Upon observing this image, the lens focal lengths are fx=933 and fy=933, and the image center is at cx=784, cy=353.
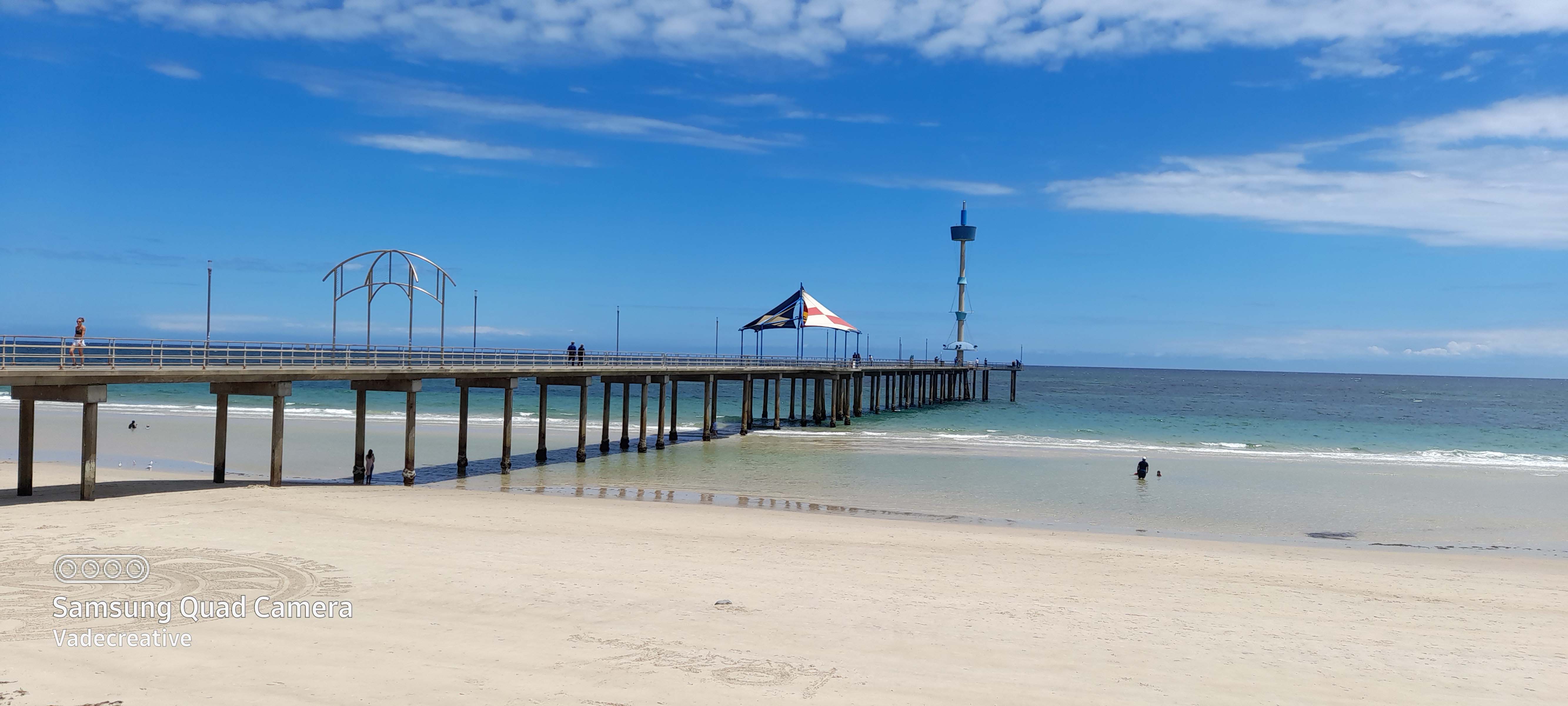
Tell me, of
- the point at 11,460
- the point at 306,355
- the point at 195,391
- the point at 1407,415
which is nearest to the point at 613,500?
the point at 306,355

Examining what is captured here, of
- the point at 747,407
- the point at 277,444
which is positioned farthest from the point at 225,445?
the point at 747,407

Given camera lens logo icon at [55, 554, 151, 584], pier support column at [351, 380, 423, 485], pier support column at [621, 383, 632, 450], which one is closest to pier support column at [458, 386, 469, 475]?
pier support column at [351, 380, 423, 485]

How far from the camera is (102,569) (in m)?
9.70

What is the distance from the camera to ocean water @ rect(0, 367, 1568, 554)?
65.6ft

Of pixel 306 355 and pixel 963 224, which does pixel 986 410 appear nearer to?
pixel 963 224

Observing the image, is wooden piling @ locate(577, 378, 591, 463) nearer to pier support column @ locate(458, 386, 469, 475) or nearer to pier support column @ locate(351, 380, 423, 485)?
pier support column @ locate(458, 386, 469, 475)

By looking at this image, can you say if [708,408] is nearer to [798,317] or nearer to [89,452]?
[798,317]

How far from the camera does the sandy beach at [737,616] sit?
6.89 metres

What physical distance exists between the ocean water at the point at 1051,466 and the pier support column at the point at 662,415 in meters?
0.46

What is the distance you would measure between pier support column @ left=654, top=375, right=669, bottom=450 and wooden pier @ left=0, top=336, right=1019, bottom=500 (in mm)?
65

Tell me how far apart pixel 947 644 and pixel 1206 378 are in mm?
193132

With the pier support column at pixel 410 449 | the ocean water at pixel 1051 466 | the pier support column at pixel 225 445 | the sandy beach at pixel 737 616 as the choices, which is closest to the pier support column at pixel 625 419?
the ocean water at pixel 1051 466

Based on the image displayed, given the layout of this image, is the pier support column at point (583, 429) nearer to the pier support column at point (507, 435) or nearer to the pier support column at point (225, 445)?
the pier support column at point (507, 435)

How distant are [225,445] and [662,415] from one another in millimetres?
14806
